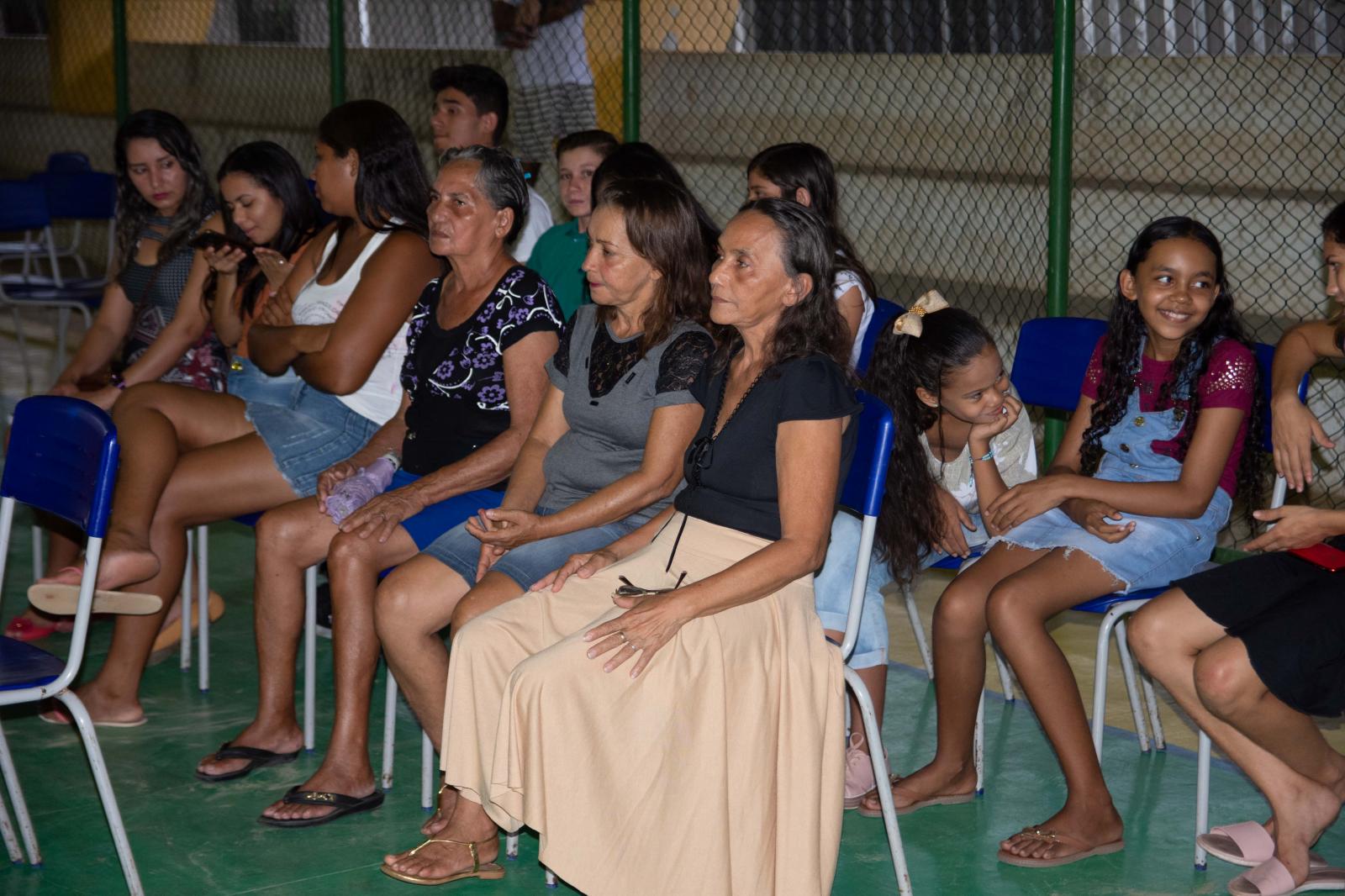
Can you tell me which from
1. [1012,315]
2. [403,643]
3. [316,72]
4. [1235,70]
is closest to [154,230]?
[403,643]

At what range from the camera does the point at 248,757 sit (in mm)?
3645

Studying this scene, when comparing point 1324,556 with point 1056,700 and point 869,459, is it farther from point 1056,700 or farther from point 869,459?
point 869,459

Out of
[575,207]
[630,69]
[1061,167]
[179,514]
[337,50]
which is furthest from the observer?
[337,50]

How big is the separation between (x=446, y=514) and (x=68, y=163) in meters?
6.01

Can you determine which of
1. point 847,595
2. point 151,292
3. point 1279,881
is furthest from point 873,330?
point 151,292

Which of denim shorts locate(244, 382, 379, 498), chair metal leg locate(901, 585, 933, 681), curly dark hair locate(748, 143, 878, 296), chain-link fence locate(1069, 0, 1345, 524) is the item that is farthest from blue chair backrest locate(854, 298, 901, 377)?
chain-link fence locate(1069, 0, 1345, 524)

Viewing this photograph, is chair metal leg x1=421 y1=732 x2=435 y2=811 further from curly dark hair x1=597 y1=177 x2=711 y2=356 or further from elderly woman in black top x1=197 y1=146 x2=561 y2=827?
curly dark hair x1=597 y1=177 x2=711 y2=356

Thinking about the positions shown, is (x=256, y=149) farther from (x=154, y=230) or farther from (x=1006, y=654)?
(x=1006, y=654)

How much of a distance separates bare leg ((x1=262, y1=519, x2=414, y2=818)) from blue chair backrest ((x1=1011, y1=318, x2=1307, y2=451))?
156 centimetres

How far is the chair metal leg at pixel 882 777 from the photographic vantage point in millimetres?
2840

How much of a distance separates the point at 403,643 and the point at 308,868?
1.59 ft

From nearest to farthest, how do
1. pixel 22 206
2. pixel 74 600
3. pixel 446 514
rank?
pixel 74 600
pixel 446 514
pixel 22 206

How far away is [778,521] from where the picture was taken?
9.27 ft

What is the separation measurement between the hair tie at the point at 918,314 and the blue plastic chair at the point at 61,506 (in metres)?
1.56
